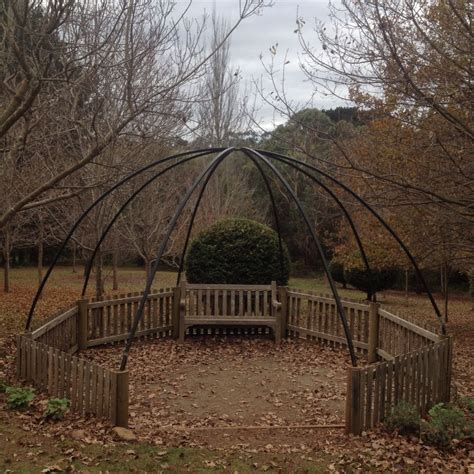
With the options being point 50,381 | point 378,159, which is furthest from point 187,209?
point 50,381

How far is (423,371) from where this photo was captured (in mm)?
5664

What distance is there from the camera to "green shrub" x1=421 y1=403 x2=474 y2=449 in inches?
189

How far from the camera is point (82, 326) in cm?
834

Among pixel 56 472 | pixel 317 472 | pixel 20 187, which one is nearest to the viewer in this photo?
pixel 56 472

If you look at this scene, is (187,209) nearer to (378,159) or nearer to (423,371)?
(378,159)

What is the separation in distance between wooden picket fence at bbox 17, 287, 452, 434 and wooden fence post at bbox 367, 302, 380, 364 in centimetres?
2

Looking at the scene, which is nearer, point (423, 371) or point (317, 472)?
point (317, 472)

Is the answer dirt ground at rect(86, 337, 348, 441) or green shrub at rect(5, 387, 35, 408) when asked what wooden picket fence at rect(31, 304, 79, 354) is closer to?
dirt ground at rect(86, 337, 348, 441)

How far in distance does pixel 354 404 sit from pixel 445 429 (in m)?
0.88

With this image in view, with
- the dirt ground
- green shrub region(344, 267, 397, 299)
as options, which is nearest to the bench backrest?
the dirt ground

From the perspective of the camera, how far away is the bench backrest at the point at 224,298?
9820mm

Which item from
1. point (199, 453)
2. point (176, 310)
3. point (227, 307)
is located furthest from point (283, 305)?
point (199, 453)

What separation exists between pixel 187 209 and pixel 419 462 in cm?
1523

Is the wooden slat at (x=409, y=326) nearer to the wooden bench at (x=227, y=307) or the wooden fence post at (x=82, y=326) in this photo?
the wooden bench at (x=227, y=307)
